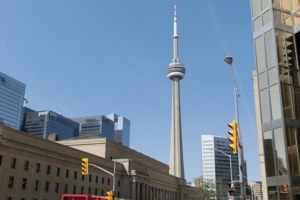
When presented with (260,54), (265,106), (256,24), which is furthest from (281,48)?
(265,106)

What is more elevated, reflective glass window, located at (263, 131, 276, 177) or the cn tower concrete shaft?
the cn tower concrete shaft

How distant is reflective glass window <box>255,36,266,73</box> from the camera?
2982cm

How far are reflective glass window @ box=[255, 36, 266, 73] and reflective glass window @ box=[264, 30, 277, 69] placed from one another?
1.54 feet

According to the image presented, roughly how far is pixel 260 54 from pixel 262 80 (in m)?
2.44

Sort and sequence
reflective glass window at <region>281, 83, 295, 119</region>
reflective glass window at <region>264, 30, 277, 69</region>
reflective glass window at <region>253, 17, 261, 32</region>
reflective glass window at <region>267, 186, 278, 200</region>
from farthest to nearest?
reflective glass window at <region>253, 17, 261, 32</region>
reflective glass window at <region>264, 30, 277, 69</region>
reflective glass window at <region>281, 83, 295, 119</region>
reflective glass window at <region>267, 186, 278, 200</region>

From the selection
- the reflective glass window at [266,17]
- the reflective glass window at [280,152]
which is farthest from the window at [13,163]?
the reflective glass window at [266,17]

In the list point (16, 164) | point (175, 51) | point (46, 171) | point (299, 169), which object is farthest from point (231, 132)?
point (175, 51)

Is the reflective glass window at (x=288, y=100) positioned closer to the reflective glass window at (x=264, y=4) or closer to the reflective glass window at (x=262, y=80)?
the reflective glass window at (x=262, y=80)

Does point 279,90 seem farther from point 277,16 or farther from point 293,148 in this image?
point 277,16

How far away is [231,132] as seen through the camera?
19.3 meters

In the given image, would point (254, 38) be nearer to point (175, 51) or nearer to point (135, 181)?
point (135, 181)

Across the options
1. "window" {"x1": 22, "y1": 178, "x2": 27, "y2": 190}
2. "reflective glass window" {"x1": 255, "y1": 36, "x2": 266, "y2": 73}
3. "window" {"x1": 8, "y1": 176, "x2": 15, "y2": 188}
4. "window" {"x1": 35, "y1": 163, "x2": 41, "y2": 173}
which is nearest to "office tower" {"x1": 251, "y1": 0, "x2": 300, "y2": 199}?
"reflective glass window" {"x1": 255, "y1": 36, "x2": 266, "y2": 73}

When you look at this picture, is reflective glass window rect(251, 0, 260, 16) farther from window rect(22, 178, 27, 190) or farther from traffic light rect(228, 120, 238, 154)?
window rect(22, 178, 27, 190)

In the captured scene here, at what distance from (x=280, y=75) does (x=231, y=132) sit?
37.4ft
